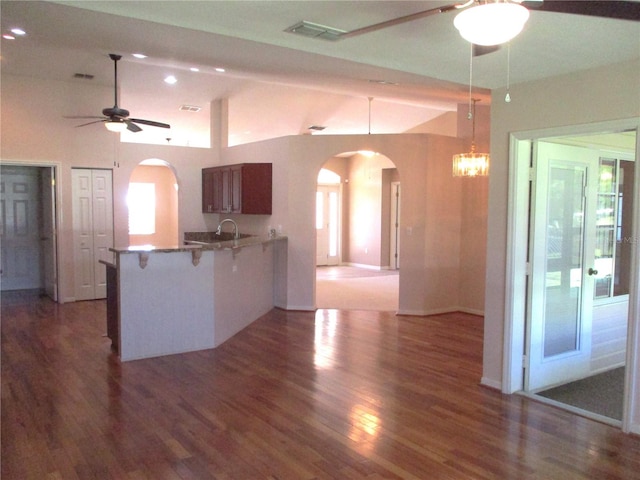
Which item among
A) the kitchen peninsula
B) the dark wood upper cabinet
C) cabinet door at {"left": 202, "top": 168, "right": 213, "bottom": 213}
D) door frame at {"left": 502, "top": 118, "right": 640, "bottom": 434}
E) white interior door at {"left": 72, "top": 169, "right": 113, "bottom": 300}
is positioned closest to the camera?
door frame at {"left": 502, "top": 118, "right": 640, "bottom": 434}

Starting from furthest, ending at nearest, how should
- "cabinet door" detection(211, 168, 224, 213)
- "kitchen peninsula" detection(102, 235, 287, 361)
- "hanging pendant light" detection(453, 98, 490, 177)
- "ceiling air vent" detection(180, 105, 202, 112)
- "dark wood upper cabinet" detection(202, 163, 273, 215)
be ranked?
"ceiling air vent" detection(180, 105, 202, 112)
"cabinet door" detection(211, 168, 224, 213)
"dark wood upper cabinet" detection(202, 163, 273, 215)
"hanging pendant light" detection(453, 98, 490, 177)
"kitchen peninsula" detection(102, 235, 287, 361)

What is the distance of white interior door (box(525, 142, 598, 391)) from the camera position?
4.21 m

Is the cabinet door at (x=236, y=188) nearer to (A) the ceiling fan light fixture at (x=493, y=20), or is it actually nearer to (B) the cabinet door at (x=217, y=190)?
(B) the cabinet door at (x=217, y=190)

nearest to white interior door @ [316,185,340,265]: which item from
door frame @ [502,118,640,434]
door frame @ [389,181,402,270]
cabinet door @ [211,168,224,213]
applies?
door frame @ [389,181,402,270]

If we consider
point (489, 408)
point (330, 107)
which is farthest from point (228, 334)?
point (330, 107)

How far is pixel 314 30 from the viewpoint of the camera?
3.43m

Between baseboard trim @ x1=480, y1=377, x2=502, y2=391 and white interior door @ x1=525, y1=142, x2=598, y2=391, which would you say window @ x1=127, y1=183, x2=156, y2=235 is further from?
white interior door @ x1=525, y1=142, x2=598, y2=391

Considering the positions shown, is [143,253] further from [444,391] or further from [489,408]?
[489,408]

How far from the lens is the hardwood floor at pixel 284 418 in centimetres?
291

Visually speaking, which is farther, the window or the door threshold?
the window

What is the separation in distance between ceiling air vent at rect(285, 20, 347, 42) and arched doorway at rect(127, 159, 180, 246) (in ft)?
33.6

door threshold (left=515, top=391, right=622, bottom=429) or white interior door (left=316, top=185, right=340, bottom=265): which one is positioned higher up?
white interior door (left=316, top=185, right=340, bottom=265)

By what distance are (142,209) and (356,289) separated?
23.0ft

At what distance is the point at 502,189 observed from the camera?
421 cm
